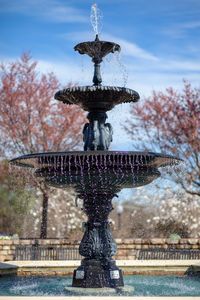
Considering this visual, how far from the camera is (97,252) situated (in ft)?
34.3

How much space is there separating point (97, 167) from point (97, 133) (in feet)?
→ 2.92

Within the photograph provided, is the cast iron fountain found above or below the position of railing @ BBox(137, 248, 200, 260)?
above

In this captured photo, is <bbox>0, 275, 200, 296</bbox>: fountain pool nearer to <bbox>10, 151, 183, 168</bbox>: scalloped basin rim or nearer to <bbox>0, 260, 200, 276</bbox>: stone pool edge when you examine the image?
<bbox>0, 260, 200, 276</bbox>: stone pool edge

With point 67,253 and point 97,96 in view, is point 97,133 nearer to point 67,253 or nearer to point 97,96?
point 97,96

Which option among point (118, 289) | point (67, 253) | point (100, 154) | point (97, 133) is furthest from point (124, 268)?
point (100, 154)

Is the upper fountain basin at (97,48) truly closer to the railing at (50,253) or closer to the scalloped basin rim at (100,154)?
the scalloped basin rim at (100,154)

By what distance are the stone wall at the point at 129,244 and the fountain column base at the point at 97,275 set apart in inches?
257

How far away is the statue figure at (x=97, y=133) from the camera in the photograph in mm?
10492

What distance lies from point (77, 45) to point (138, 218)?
22.7 meters

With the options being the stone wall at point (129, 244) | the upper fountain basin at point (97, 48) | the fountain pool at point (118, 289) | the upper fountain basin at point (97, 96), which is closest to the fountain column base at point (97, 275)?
the fountain pool at point (118, 289)

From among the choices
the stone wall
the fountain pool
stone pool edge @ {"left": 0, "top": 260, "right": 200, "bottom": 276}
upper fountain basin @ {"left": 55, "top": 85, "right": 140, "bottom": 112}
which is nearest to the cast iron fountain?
upper fountain basin @ {"left": 55, "top": 85, "right": 140, "bottom": 112}

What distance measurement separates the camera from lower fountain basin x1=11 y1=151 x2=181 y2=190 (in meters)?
9.57

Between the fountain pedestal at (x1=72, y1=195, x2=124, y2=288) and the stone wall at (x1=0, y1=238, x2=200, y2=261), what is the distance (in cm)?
647

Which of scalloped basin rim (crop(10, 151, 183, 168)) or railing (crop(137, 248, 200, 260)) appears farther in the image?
railing (crop(137, 248, 200, 260))
